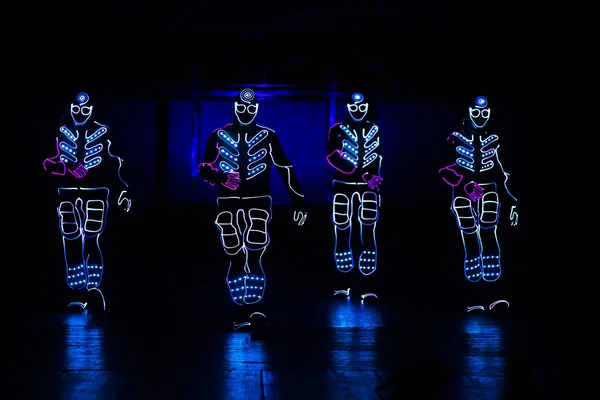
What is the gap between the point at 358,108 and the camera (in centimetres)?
943

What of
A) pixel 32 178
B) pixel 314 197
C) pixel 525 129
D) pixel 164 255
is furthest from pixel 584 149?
pixel 32 178

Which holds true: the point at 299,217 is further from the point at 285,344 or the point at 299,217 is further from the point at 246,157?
the point at 285,344

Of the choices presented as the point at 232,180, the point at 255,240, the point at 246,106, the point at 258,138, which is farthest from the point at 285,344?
the point at 246,106

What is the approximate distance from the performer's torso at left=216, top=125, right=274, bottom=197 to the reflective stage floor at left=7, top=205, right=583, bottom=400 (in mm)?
1308

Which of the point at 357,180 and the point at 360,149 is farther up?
the point at 360,149

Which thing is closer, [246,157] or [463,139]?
[246,157]

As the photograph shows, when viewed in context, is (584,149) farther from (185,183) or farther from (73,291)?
(73,291)

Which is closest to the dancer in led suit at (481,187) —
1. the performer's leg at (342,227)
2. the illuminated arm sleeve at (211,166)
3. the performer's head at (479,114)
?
the performer's head at (479,114)

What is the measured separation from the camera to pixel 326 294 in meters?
9.93

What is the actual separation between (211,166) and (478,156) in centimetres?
330

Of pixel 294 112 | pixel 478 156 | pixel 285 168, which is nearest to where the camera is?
pixel 285 168

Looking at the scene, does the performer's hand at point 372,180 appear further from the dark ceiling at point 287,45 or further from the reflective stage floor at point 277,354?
the dark ceiling at point 287,45

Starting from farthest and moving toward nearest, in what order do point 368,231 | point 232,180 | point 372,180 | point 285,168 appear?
1. point 368,231
2. point 372,180
3. point 285,168
4. point 232,180

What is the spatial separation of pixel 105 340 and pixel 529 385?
4738mm
